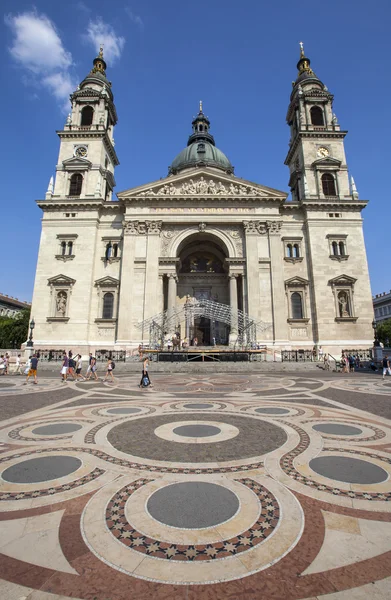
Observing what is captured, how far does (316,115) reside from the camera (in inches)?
1655

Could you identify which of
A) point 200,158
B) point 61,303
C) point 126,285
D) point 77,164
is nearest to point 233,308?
point 126,285

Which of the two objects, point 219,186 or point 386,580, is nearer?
point 386,580

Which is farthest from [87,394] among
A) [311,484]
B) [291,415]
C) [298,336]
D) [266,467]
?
[298,336]

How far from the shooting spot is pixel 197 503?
A: 336 centimetres

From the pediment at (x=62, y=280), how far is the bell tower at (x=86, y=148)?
32.4ft

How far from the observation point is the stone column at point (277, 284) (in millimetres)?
31891

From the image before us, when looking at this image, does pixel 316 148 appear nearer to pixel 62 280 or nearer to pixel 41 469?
pixel 62 280

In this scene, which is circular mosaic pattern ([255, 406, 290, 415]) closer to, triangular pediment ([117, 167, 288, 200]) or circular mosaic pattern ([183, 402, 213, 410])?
circular mosaic pattern ([183, 402, 213, 410])

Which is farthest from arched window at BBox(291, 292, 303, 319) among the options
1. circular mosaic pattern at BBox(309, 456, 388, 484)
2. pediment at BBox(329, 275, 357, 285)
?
circular mosaic pattern at BBox(309, 456, 388, 484)

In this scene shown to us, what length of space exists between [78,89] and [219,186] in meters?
25.4

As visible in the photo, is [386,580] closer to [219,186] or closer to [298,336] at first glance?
[298,336]

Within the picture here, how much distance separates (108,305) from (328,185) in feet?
99.7

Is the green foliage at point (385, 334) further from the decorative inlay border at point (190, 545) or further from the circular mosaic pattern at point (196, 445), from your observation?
the decorative inlay border at point (190, 545)

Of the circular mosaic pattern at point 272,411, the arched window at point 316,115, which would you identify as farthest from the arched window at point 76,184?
the circular mosaic pattern at point 272,411
